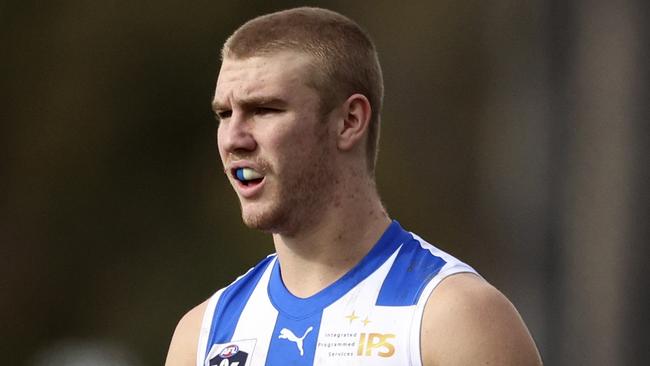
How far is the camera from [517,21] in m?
11.4

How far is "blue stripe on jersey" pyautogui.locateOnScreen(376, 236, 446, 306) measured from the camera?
4.30 meters

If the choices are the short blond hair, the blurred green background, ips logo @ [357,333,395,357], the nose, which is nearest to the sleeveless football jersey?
ips logo @ [357,333,395,357]

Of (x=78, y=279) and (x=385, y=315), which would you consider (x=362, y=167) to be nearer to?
(x=385, y=315)

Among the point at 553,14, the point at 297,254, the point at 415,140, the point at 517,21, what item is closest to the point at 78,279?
the point at 415,140

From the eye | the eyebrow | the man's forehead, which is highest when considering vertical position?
the man's forehead

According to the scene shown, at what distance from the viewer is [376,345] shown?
423cm

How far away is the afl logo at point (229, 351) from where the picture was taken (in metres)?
4.59

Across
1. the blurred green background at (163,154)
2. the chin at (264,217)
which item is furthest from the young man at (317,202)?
the blurred green background at (163,154)

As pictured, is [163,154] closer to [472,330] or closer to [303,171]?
[303,171]

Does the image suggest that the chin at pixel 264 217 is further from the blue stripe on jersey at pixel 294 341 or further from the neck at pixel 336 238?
the blue stripe on jersey at pixel 294 341

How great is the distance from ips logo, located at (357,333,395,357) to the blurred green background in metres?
6.35

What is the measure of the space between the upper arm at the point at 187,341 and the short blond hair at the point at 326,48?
817 mm

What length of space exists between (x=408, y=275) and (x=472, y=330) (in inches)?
15.7

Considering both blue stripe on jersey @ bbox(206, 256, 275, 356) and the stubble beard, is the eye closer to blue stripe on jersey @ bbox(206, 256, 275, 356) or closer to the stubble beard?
the stubble beard
